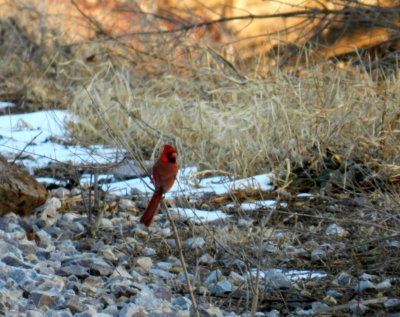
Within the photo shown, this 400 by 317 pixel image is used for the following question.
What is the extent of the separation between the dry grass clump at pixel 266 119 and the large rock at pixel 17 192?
599 mm

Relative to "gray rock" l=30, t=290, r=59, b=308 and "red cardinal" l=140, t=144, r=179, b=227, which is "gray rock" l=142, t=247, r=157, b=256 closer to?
"red cardinal" l=140, t=144, r=179, b=227

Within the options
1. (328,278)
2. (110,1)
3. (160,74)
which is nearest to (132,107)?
(160,74)

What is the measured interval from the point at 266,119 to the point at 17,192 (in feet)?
6.66

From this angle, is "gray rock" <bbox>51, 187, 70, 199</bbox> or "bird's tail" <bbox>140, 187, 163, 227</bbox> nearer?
"bird's tail" <bbox>140, 187, 163, 227</bbox>

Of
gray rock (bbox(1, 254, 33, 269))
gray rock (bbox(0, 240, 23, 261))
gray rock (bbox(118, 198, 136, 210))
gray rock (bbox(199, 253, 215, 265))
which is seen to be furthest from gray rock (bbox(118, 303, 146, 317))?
gray rock (bbox(118, 198, 136, 210))

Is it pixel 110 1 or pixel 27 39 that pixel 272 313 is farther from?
pixel 110 1

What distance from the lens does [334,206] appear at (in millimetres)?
5039

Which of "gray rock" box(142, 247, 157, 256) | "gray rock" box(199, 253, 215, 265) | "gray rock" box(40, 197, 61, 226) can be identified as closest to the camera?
"gray rock" box(199, 253, 215, 265)

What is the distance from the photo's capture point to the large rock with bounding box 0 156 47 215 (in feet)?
Answer: 15.0

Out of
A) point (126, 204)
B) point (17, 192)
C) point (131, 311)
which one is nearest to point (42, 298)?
point (131, 311)

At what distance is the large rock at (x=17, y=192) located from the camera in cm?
456

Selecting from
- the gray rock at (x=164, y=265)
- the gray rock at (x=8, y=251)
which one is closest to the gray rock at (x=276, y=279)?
the gray rock at (x=164, y=265)

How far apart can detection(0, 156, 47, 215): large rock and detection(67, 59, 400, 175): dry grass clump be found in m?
0.60

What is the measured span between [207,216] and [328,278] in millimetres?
1156
